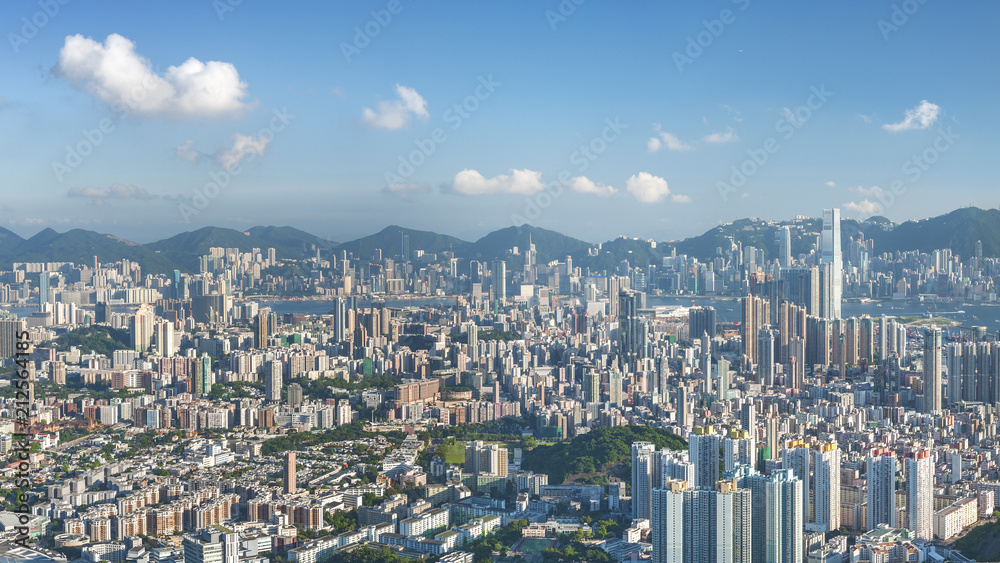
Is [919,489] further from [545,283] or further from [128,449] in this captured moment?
[545,283]

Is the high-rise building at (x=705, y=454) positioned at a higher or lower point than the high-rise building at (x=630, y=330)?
lower

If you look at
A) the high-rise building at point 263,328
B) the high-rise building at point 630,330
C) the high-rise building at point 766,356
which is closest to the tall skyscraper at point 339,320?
the high-rise building at point 263,328

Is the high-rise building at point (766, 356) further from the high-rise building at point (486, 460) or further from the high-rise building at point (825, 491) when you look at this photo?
the high-rise building at point (825, 491)

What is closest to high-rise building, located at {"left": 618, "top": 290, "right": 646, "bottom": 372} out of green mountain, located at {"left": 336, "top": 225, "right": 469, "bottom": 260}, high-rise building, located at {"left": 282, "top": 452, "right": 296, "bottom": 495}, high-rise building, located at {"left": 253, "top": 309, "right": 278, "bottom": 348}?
high-rise building, located at {"left": 253, "top": 309, "right": 278, "bottom": 348}

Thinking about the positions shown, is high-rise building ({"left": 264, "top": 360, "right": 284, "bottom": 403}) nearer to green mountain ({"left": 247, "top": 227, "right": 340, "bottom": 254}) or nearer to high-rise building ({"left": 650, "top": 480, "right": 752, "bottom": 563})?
high-rise building ({"left": 650, "top": 480, "right": 752, "bottom": 563})

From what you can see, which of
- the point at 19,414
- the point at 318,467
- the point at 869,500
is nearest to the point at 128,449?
the point at 19,414

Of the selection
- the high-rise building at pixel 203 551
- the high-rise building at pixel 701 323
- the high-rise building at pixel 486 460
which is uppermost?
the high-rise building at pixel 701 323
